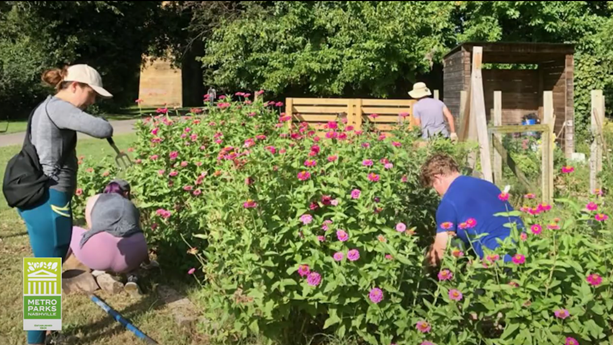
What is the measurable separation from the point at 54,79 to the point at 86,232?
1.47m

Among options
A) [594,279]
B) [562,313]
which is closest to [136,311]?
[562,313]

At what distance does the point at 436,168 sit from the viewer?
12.4 feet

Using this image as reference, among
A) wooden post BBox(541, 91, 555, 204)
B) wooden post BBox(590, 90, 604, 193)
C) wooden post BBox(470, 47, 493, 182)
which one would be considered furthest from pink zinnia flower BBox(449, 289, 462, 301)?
wooden post BBox(590, 90, 604, 193)

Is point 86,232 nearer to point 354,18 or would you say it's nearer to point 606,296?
point 606,296

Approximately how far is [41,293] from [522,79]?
39.5 feet

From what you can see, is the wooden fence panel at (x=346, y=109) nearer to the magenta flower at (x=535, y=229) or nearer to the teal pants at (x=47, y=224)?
the teal pants at (x=47, y=224)

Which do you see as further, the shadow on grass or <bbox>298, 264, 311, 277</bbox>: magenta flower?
the shadow on grass

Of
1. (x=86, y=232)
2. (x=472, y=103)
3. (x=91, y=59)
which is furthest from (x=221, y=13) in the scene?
(x=86, y=232)

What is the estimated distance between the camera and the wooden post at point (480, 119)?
6.03 m

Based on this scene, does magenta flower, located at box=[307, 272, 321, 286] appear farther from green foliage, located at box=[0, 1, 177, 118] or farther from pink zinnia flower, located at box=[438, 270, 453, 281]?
green foliage, located at box=[0, 1, 177, 118]

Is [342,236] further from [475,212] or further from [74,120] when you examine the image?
[74,120]

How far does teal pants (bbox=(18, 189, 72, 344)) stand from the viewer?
3492mm

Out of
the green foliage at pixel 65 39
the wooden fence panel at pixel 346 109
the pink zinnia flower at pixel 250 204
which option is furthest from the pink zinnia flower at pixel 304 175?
the green foliage at pixel 65 39

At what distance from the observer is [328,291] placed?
2.90m
